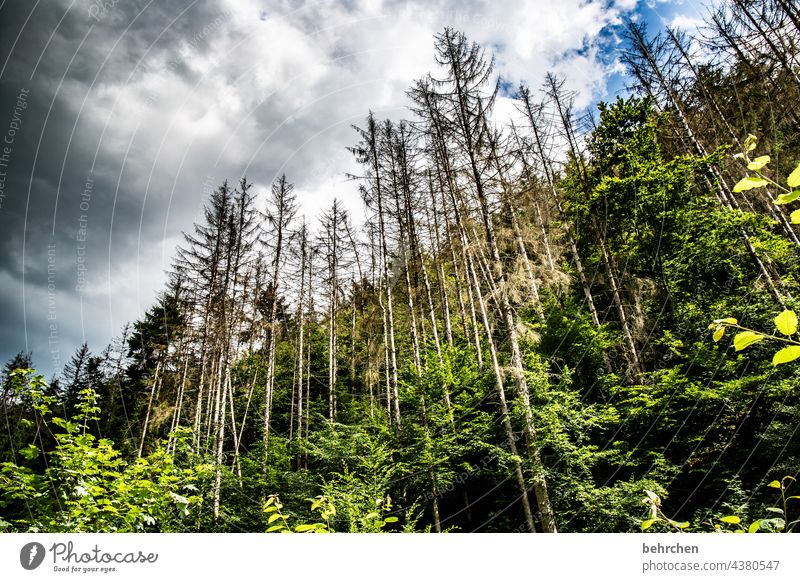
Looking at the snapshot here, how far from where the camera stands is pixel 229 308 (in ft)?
47.2

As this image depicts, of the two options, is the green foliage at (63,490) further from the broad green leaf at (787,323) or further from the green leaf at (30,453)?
the broad green leaf at (787,323)

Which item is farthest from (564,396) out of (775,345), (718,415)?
(775,345)

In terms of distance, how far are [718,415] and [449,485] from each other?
6.24m

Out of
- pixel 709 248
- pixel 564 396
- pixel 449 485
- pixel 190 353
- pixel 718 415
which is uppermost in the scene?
pixel 190 353

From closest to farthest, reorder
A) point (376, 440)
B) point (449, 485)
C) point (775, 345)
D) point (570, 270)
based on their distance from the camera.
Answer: point (775, 345)
point (449, 485)
point (376, 440)
point (570, 270)

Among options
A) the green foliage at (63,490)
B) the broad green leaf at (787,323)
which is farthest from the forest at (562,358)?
the broad green leaf at (787,323)

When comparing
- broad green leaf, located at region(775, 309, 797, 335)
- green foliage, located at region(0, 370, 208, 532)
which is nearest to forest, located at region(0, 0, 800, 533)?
green foliage, located at region(0, 370, 208, 532)

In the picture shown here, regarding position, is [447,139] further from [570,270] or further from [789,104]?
[789,104]
